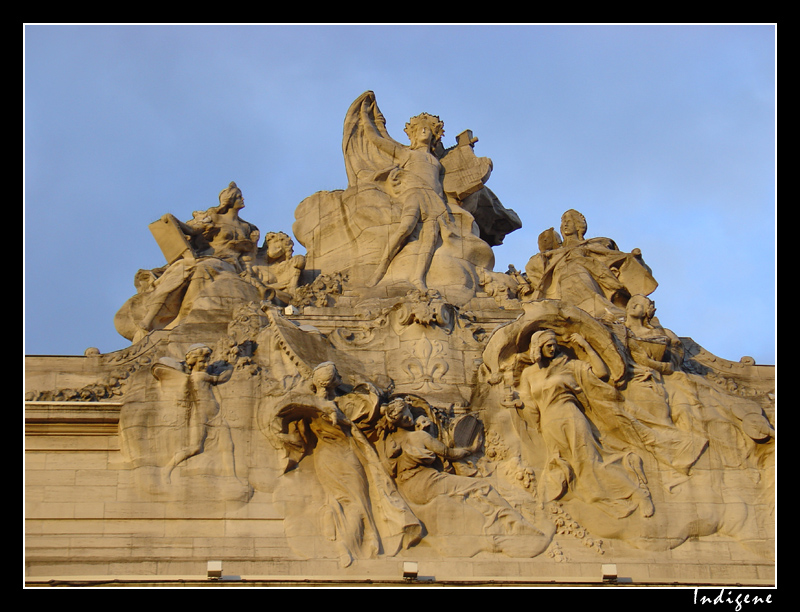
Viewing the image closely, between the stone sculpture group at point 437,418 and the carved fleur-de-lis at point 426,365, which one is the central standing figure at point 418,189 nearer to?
the stone sculpture group at point 437,418

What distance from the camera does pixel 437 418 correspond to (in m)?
19.5

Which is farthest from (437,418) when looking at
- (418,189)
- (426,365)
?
(418,189)

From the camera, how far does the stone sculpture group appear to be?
62.2ft

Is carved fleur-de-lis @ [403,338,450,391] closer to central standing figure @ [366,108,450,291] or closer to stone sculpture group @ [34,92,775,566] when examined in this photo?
stone sculpture group @ [34,92,775,566]

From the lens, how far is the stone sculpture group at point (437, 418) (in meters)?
19.0

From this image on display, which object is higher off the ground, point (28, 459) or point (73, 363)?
point (73, 363)

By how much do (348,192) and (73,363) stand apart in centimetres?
566

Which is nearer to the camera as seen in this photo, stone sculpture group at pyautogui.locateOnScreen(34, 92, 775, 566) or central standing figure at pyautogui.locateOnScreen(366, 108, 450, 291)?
stone sculpture group at pyautogui.locateOnScreen(34, 92, 775, 566)

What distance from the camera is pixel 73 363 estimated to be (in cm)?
2062

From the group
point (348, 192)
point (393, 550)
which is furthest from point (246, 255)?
point (393, 550)

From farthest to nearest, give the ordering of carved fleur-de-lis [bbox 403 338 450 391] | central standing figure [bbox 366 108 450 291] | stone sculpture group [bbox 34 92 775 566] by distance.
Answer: central standing figure [bbox 366 108 450 291], carved fleur-de-lis [bbox 403 338 450 391], stone sculpture group [bbox 34 92 775 566]

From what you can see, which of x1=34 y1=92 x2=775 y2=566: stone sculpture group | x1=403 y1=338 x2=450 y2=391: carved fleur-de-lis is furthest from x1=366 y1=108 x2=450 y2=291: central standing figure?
x1=403 y1=338 x2=450 y2=391: carved fleur-de-lis

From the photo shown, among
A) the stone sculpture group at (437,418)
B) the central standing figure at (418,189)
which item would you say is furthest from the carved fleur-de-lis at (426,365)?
the central standing figure at (418,189)

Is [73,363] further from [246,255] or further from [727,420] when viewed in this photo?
[727,420]
